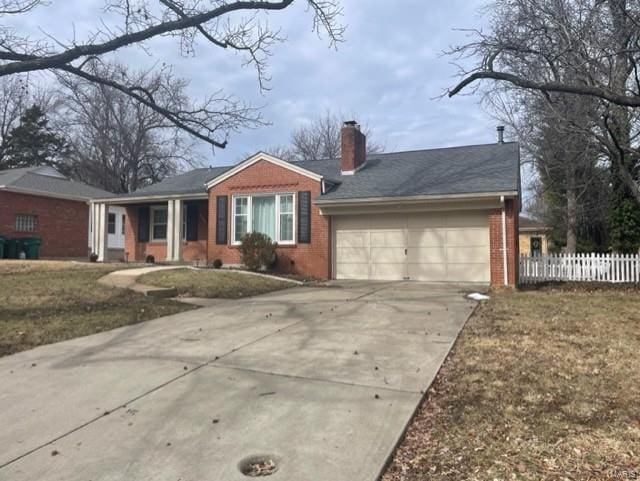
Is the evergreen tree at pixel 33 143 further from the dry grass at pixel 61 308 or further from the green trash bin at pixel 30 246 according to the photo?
the dry grass at pixel 61 308

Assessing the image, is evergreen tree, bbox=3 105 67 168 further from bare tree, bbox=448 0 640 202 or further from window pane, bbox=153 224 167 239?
bare tree, bbox=448 0 640 202

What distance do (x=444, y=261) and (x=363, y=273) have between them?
2.65 m

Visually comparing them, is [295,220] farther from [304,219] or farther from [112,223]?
[112,223]

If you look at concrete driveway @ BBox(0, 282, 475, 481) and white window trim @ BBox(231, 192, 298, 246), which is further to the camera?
white window trim @ BBox(231, 192, 298, 246)

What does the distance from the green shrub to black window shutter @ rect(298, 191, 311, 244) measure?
1049 mm

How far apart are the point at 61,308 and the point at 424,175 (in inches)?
453

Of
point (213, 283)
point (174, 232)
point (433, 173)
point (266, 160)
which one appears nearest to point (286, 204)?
point (266, 160)

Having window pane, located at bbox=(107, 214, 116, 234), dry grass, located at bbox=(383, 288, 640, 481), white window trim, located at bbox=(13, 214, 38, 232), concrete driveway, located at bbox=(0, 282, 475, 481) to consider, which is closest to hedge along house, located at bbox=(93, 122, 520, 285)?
white window trim, located at bbox=(13, 214, 38, 232)

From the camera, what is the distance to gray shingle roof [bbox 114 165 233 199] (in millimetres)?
19062

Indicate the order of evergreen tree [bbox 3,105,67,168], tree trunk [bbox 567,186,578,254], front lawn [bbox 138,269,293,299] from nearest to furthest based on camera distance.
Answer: front lawn [bbox 138,269,293,299]
tree trunk [bbox 567,186,578,254]
evergreen tree [bbox 3,105,67,168]

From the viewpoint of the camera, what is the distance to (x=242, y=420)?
3953mm

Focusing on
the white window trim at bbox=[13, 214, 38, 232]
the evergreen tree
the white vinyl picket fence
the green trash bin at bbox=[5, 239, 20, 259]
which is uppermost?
the evergreen tree

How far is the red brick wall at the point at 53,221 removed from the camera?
2264cm

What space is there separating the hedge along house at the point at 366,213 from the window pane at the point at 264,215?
0.04 meters
